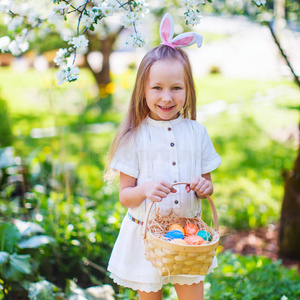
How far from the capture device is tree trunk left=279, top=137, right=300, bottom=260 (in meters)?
3.41

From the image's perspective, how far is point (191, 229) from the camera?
5.89 feet

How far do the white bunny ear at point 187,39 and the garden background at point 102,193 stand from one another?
1.79ft

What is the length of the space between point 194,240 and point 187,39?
3.17ft

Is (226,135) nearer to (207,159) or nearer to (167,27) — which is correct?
(207,159)

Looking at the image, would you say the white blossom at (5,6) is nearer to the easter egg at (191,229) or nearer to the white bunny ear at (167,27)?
the white bunny ear at (167,27)

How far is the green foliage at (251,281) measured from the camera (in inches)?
103

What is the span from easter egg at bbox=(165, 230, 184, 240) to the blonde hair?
53 centimetres

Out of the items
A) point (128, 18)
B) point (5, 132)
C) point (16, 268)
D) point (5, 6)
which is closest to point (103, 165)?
point (5, 132)

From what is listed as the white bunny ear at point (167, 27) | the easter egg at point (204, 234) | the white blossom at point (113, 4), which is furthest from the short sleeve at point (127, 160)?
the white blossom at point (113, 4)

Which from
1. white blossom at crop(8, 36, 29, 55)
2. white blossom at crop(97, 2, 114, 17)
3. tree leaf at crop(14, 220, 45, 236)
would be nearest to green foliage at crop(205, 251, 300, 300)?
tree leaf at crop(14, 220, 45, 236)

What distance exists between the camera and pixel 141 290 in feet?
6.43

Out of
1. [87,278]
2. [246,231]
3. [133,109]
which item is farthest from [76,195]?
[133,109]

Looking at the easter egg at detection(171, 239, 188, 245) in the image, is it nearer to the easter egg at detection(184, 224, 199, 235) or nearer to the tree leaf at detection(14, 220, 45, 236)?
the easter egg at detection(184, 224, 199, 235)

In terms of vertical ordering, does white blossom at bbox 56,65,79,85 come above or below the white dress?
above
